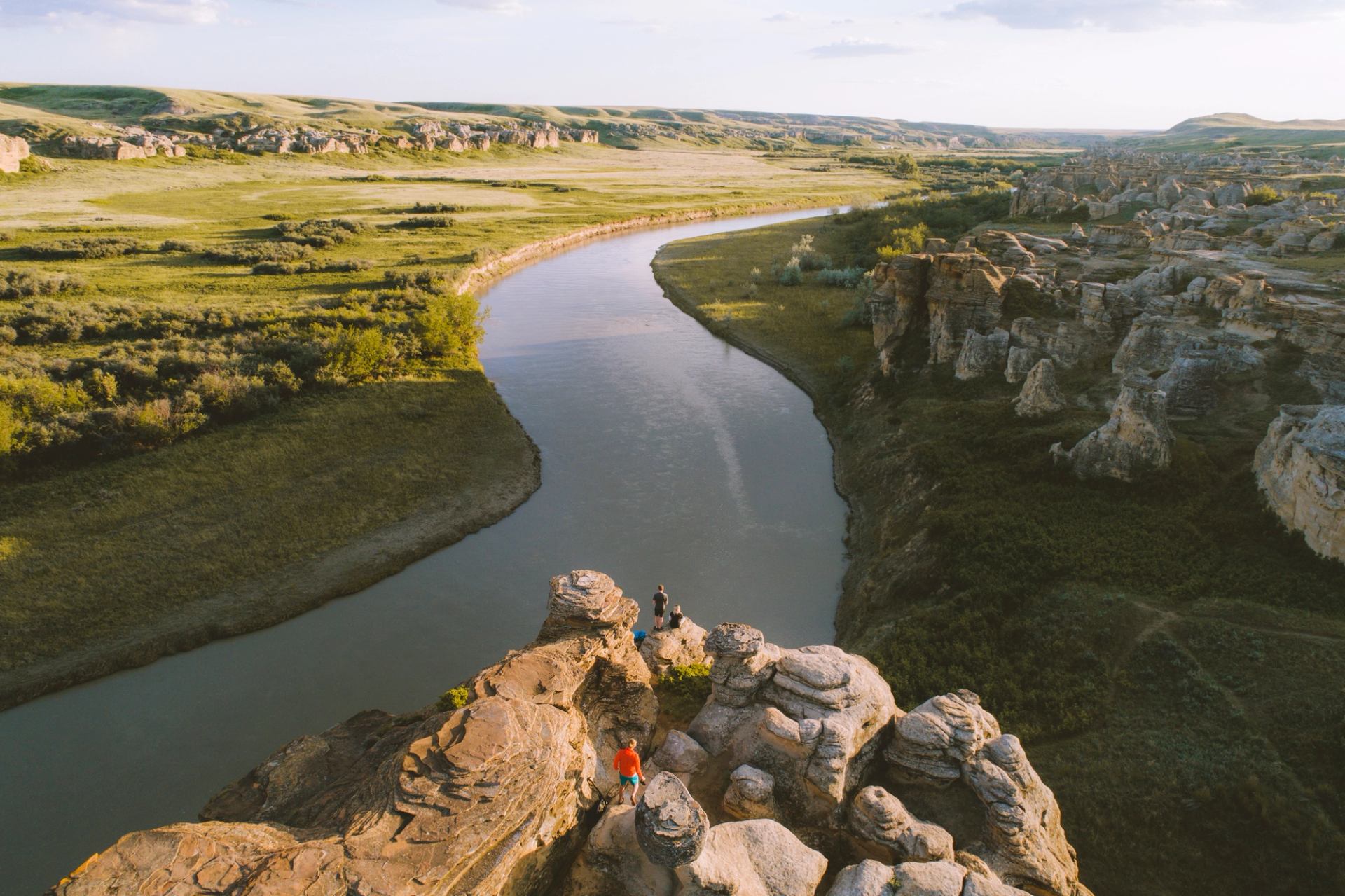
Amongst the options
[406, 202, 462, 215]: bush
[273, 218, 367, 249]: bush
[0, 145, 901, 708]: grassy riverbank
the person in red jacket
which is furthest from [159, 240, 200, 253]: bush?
the person in red jacket

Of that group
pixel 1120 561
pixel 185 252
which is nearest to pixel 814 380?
pixel 1120 561

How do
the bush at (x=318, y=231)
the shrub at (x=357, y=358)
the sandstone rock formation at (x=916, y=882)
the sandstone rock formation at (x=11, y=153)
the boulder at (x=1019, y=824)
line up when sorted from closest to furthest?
the sandstone rock formation at (x=916, y=882) → the boulder at (x=1019, y=824) → the shrub at (x=357, y=358) → the bush at (x=318, y=231) → the sandstone rock formation at (x=11, y=153)

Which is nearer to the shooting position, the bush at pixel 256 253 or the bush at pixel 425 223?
the bush at pixel 256 253

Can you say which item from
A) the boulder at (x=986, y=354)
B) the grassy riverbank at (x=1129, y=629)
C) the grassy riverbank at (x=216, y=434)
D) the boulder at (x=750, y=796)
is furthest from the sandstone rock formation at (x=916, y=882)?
the boulder at (x=986, y=354)

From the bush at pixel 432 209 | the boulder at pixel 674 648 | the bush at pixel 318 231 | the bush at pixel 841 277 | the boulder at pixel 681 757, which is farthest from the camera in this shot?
the bush at pixel 432 209

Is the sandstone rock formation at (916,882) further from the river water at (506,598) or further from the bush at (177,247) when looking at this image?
the bush at (177,247)

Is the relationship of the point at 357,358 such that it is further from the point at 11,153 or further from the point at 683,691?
the point at 11,153

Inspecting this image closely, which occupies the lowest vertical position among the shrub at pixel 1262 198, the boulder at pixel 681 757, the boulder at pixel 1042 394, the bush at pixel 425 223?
the boulder at pixel 681 757
